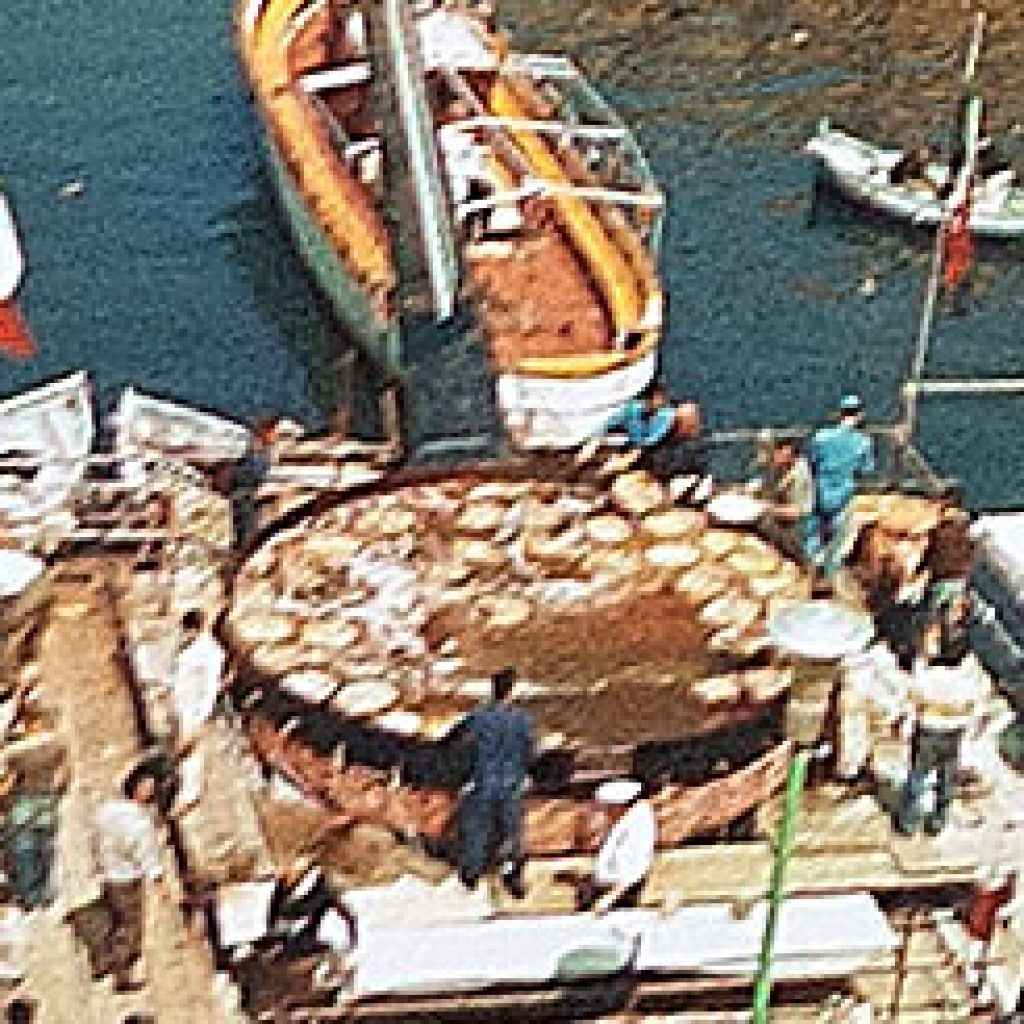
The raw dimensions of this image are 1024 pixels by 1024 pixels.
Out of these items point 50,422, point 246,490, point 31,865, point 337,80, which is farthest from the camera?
point 337,80

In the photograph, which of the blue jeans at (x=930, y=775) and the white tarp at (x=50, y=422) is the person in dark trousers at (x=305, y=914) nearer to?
the blue jeans at (x=930, y=775)

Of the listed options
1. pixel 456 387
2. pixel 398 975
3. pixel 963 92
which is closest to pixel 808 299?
pixel 963 92

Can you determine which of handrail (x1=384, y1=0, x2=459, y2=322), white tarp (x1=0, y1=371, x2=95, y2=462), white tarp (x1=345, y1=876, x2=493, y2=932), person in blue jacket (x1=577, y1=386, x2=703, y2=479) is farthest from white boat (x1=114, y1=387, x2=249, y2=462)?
white tarp (x1=345, y1=876, x2=493, y2=932)

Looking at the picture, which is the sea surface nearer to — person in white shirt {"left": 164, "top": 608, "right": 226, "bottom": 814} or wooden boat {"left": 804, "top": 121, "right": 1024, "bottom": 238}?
wooden boat {"left": 804, "top": 121, "right": 1024, "bottom": 238}

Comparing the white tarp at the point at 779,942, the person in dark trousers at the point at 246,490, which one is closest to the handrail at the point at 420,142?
the person in dark trousers at the point at 246,490

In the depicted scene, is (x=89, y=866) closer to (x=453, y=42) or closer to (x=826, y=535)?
(x=826, y=535)

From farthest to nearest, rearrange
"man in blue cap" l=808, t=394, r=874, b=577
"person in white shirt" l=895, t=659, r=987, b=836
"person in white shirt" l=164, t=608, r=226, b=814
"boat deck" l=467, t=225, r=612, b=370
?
"boat deck" l=467, t=225, r=612, b=370
"man in blue cap" l=808, t=394, r=874, b=577
"person in white shirt" l=164, t=608, r=226, b=814
"person in white shirt" l=895, t=659, r=987, b=836

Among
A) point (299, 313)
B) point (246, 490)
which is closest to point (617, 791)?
point (246, 490)
